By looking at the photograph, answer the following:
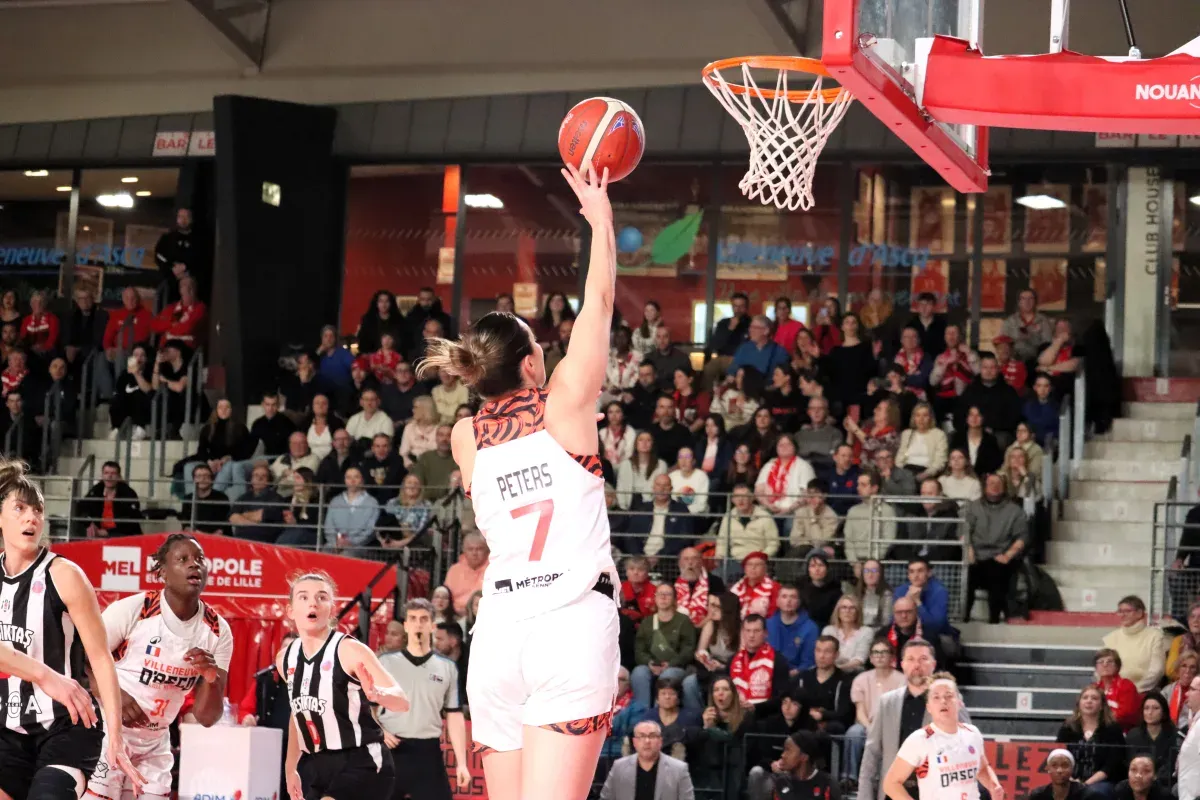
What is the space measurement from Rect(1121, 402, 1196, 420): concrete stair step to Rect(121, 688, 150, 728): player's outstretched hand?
12441 millimetres

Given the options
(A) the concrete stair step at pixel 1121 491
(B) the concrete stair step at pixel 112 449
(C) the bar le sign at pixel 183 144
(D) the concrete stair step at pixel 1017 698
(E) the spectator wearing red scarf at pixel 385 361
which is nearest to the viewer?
(D) the concrete stair step at pixel 1017 698

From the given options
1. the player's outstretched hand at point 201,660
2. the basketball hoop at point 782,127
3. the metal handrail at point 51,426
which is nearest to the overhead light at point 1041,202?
the basketball hoop at point 782,127

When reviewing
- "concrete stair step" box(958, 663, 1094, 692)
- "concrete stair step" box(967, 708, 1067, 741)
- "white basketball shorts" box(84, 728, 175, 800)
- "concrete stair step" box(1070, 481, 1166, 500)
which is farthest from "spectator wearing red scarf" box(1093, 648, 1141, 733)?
"white basketball shorts" box(84, 728, 175, 800)

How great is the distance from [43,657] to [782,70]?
4.20m

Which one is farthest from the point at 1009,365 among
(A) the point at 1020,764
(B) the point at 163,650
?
(B) the point at 163,650

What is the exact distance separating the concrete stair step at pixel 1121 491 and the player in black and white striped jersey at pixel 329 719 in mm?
10082

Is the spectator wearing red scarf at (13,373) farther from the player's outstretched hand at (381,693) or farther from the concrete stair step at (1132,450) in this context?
the player's outstretched hand at (381,693)

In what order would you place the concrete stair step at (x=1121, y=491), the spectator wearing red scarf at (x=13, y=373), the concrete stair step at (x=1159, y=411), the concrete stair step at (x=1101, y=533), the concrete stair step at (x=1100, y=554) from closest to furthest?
the concrete stair step at (x=1100, y=554) < the concrete stair step at (x=1101, y=533) < the concrete stair step at (x=1121, y=491) < the concrete stair step at (x=1159, y=411) < the spectator wearing red scarf at (x=13, y=373)

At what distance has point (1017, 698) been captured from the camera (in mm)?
13945

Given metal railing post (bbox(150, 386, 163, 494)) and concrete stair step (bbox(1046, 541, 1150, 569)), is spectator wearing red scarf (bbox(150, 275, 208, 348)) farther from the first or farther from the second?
concrete stair step (bbox(1046, 541, 1150, 569))

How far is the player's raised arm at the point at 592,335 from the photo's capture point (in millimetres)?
4793

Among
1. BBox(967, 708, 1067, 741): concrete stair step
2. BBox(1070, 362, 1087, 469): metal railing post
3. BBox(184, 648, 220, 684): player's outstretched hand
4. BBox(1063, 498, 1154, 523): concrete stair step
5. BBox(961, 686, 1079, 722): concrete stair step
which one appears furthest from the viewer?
BBox(1070, 362, 1087, 469): metal railing post

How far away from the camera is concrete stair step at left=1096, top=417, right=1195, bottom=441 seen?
17188mm

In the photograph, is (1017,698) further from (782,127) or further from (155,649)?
(155,649)
